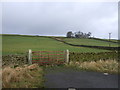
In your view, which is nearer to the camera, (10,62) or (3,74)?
(3,74)

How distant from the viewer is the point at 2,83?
169 inches

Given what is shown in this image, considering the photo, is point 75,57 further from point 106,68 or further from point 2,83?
point 2,83

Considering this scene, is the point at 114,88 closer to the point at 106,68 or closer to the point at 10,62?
the point at 106,68

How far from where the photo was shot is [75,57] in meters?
9.70

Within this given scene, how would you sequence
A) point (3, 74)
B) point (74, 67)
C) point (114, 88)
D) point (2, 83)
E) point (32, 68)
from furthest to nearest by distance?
point (74, 67), point (32, 68), point (3, 74), point (114, 88), point (2, 83)

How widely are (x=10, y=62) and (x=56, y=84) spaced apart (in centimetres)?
488

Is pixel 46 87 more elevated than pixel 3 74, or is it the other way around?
pixel 3 74

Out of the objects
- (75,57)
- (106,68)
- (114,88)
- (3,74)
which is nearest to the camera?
(114,88)

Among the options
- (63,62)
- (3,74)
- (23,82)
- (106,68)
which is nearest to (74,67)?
(63,62)

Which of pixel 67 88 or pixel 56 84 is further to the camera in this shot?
pixel 56 84

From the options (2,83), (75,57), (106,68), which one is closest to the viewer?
(2,83)

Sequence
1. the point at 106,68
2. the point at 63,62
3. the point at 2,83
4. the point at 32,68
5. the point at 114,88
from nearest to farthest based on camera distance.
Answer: the point at 2,83, the point at 114,88, the point at 32,68, the point at 106,68, the point at 63,62

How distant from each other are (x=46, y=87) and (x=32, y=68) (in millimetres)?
2512

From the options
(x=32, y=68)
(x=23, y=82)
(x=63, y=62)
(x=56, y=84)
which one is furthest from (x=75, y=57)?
(x=23, y=82)
